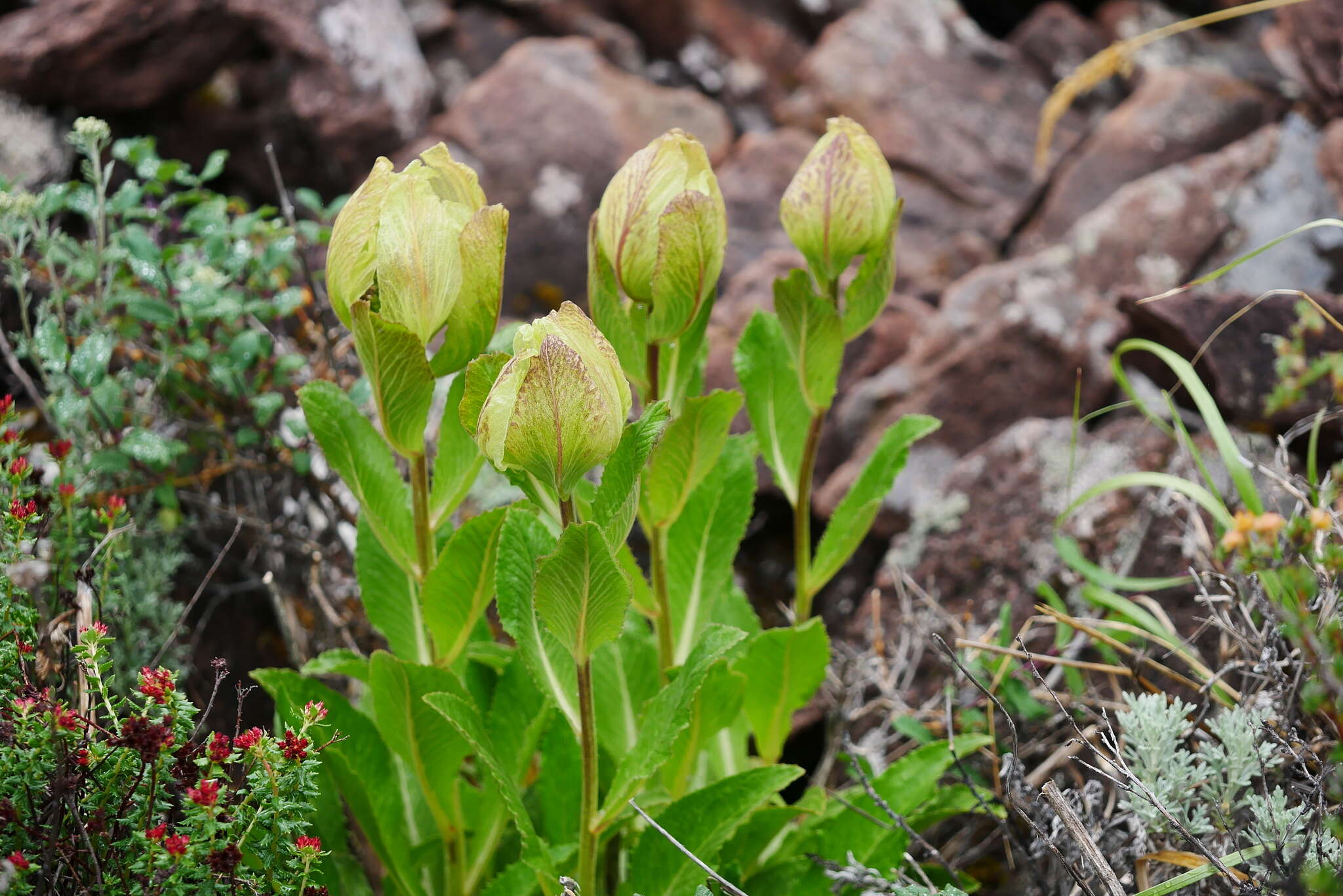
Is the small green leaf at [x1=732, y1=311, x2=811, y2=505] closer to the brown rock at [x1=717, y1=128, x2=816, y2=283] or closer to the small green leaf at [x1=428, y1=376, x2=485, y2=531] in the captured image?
the small green leaf at [x1=428, y1=376, x2=485, y2=531]

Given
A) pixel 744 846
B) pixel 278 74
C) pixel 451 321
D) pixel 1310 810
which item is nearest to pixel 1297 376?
pixel 1310 810

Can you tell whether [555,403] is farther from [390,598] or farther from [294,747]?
[390,598]

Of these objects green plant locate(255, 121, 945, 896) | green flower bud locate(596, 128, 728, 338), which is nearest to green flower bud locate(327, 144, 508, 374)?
green plant locate(255, 121, 945, 896)

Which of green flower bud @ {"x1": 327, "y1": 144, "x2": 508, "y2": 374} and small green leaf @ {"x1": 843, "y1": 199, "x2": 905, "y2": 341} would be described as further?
small green leaf @ {"x1": 843, "y1": 199, "x2": 905, "y2": 341}

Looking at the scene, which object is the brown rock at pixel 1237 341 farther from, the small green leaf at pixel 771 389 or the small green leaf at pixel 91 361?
the small green leaf at pixel 91 361

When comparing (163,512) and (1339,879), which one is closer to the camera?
(1339,879)

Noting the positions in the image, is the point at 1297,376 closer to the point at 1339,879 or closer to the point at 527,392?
the point at 1339,879
